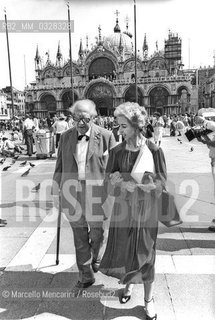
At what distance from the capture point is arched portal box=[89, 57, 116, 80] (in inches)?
2255

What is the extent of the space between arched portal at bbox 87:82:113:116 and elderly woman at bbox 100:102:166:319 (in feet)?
174

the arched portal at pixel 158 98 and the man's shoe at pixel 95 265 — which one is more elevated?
the arched portal at pixel 158 98

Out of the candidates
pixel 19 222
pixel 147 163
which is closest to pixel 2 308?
pixel 147 163

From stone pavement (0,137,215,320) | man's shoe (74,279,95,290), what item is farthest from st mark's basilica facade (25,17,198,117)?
man's shoe (74,279,95,290)

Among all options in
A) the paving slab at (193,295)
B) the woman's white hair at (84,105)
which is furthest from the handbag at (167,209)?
the woman's white hair at (84,105)

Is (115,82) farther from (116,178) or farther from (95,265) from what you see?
(116,178)

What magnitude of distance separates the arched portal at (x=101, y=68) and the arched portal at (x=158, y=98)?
8.65m

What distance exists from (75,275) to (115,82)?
5336cm

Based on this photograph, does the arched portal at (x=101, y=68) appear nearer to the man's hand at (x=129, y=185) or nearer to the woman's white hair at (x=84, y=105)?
the woman's white hair at (x=84, y=105)

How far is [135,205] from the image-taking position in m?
2.52

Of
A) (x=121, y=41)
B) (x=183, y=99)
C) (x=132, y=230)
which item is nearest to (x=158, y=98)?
(x=183, y=99)

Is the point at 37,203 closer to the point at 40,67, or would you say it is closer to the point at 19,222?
the point at 19,222

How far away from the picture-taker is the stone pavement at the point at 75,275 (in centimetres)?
265

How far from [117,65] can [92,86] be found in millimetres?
6130
